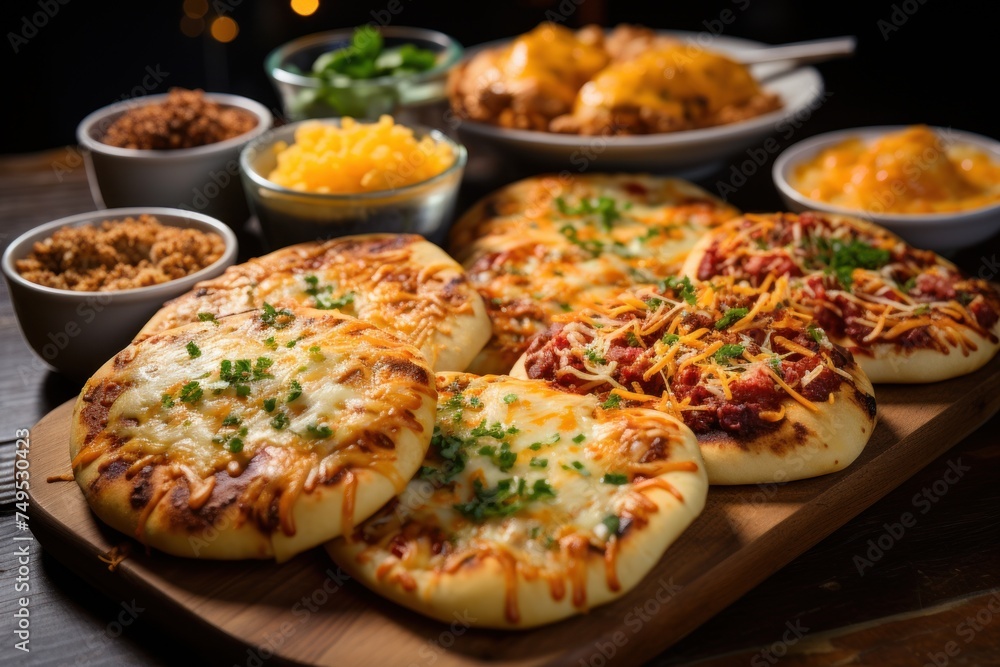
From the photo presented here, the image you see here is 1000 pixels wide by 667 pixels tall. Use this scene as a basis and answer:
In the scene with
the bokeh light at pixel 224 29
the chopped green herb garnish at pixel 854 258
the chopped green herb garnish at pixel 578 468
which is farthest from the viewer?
the bokeh light at pixel 224 29

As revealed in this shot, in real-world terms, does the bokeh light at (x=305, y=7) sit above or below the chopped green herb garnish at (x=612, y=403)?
below

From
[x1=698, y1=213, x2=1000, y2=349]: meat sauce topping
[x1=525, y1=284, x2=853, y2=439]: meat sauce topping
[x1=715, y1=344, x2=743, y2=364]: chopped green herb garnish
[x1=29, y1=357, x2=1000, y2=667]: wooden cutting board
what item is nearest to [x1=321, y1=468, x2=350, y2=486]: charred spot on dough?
[x1=29, y1=357, x2=1000, y2=667]: wooden cutting board

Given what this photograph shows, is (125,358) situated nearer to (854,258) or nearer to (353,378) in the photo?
(353,378)

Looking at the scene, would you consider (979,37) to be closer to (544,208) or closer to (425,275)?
(544,208)

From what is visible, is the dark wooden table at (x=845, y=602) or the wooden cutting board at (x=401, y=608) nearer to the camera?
the wooden cutting board at (x=401, y=608)

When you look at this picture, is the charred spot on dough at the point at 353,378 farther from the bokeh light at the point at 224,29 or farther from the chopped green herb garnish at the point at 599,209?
the bokeh light at the point at 224,29

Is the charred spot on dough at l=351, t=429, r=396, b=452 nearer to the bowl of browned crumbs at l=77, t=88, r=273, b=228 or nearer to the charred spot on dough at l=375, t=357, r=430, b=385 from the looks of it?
the charred spot on dough at l=375, t=357, r=430, b=385

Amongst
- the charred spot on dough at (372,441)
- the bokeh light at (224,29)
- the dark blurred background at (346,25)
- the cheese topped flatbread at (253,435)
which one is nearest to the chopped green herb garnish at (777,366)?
the cheese topped flatbread at (253,435)

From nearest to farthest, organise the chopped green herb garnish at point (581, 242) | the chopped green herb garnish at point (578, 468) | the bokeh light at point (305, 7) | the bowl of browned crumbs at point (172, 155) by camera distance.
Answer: the chopped green herb garnish at point (578, 468)
the chopped green herb garnish at point (581, 242)
the bowl of browned crumbs at point (172, 155)
the bokeh light at point (305, 7)
